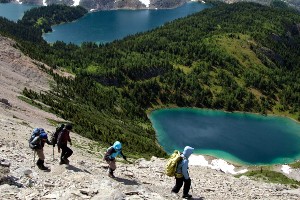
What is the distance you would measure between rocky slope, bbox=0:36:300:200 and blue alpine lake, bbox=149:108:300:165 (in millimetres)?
68803

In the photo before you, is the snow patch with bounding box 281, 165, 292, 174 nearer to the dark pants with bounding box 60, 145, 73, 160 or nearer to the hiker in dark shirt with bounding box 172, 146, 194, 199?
the hiker in dark shirt with bounding box 172, 146, 194, 199

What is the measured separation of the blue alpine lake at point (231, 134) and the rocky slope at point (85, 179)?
68803 mm

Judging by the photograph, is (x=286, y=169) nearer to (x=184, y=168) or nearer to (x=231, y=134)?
(x=231, y=134)

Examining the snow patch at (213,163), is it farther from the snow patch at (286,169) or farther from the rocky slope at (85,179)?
the rocky slope at (85,179)

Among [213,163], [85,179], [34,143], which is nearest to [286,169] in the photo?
[213,163]

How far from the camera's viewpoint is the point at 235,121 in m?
154

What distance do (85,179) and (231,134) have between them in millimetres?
114588

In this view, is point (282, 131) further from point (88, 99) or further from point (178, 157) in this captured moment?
point (178, 157)

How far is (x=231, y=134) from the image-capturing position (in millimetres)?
137500

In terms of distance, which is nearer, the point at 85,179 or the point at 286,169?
the point at 85,179

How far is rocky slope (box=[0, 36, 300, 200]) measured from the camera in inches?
1013

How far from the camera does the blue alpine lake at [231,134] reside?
393ft

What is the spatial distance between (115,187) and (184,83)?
14966 centimetres

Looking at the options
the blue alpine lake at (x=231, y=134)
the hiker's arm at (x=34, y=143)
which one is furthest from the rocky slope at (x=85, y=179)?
the blue alpine lake at (x=231, y=134)
